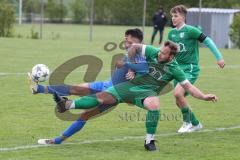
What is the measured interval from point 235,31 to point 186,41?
88.3 ft

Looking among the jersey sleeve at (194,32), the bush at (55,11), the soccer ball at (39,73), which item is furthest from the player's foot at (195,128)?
the bush at (55,11)

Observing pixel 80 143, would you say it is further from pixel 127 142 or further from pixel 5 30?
pixel 5 30

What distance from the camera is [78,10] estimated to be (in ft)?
221

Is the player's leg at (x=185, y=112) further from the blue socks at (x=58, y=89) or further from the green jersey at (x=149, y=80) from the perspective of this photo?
the blue socks at (x=58, y=89)

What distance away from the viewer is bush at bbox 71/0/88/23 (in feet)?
221

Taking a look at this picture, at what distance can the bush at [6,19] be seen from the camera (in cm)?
3625

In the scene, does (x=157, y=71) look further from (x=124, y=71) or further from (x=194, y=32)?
(x=194, y=32)

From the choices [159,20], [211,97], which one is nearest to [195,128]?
[211,97]

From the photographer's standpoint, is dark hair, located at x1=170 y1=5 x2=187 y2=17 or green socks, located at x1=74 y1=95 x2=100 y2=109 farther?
dark hair, located at x1=170 y1=5 x2=187 y2=17

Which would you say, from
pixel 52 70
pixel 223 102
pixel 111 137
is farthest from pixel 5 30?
pixel 111 137

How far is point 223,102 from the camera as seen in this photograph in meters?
14.3

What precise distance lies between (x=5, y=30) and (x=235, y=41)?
42.1 ft

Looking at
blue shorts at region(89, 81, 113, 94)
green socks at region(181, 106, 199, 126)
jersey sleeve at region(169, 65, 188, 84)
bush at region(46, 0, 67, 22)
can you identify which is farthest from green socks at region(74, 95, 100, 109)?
bush at region(46, 0, 67, 22)

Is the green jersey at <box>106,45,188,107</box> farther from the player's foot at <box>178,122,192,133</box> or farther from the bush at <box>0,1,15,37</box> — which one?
the bush at <box>0,1,15,37</box>
